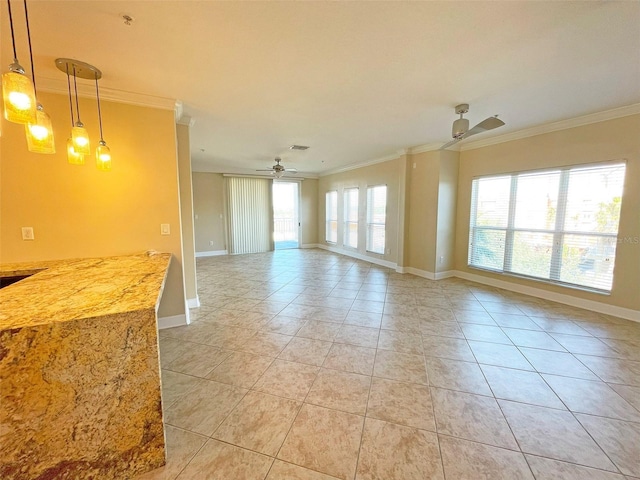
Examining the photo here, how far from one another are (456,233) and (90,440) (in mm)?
5543

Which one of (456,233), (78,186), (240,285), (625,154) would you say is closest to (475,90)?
(625,154)

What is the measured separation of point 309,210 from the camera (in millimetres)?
8656

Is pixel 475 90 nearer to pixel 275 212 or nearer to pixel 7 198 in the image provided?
pixel 7 198

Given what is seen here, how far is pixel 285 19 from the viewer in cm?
161

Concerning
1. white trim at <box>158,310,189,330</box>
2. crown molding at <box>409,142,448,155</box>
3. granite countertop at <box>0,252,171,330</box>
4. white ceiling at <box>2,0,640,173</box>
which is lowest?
white trim at <box>158,310,189,330</box>

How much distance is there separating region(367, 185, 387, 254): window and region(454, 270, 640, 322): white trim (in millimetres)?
1983

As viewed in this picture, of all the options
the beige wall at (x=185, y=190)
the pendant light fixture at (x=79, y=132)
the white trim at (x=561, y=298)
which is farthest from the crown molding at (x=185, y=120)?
the white trim at (x=561, y=298)

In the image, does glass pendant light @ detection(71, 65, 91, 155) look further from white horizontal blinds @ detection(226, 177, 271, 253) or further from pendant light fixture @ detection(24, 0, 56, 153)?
white horizontal blinds @ detection(226, 177, 271, 253)

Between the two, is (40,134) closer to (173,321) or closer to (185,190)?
(185,190)

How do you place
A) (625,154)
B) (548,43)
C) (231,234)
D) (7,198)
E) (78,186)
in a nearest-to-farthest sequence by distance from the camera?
(548,43)
(7,198)
(78,186)
(625,154)
(231,234)

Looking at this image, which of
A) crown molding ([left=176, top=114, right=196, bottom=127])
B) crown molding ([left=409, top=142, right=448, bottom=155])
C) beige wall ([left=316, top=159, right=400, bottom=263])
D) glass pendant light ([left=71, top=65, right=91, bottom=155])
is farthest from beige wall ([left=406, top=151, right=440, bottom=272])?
glass pendant light ([left=71, top=65, right=91, bottom=155])

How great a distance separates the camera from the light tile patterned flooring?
4.73 ft

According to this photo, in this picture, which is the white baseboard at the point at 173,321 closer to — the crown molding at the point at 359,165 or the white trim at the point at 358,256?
the white trim at the point at 358,256

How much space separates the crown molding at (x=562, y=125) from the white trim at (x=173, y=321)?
17.6 feet
